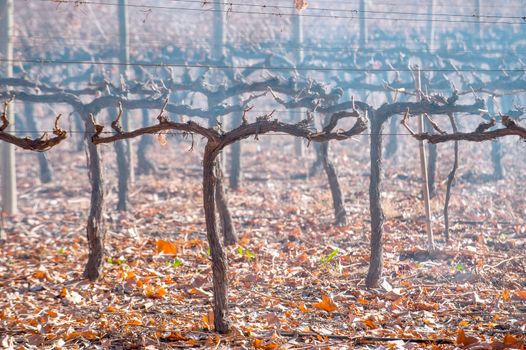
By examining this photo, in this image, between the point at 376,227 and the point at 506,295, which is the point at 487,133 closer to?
the point at 506,295

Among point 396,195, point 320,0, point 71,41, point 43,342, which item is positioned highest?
point 320,0

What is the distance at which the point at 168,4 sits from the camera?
51156 mm

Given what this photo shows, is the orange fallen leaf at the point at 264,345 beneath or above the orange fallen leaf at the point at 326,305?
beneath

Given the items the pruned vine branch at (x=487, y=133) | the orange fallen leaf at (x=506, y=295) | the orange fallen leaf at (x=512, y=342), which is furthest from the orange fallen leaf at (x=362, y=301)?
the orange fallen leaf at (x=512, y=342)

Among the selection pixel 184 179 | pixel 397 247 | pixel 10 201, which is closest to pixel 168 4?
pixel 184 179

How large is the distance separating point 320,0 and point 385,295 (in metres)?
37.2

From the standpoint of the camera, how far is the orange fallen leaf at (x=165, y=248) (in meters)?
15.6

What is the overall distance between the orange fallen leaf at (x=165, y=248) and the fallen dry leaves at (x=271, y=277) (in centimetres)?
3

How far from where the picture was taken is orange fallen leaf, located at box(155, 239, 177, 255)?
615 inches

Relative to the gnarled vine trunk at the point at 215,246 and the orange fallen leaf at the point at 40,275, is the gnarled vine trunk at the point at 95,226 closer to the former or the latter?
the orange fallen leaf at the point at 40,275

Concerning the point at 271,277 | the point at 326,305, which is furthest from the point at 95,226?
the point at 326,305

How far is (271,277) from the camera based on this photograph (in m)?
13.6

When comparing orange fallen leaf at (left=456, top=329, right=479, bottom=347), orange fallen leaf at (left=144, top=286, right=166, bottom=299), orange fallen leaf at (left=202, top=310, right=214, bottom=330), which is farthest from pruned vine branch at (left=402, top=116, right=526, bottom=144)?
orange fallen leaf at (left=144, top=286, right=166, bottom=299)

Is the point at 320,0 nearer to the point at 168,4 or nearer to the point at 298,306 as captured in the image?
the point at 168,4
